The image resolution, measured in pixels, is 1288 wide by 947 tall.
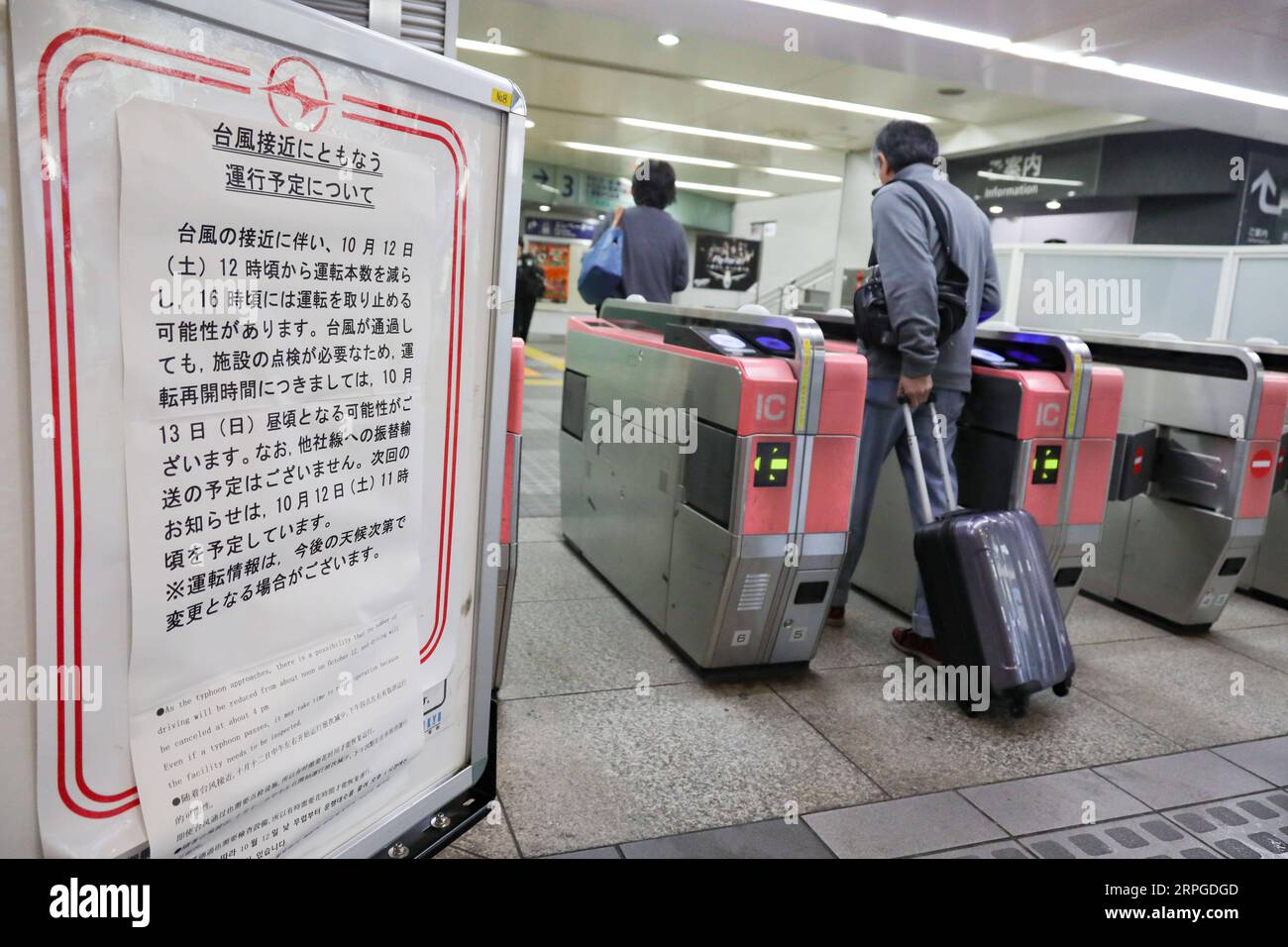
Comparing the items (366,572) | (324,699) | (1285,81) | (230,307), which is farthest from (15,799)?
(1285,81)

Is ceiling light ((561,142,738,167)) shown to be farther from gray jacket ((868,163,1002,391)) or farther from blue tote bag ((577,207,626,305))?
gray jacket ((868,163,1002,391))

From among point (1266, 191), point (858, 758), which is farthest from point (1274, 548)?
point (1266, 191)

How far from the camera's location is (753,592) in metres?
3.00

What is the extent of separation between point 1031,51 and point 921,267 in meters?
4.00

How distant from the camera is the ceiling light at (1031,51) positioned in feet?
18.3

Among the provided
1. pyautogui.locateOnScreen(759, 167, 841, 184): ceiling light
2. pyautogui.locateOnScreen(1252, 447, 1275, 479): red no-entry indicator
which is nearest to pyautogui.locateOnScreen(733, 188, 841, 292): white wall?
pyautogui.locateOnScreen(759, 167, 841, 184): ceiling light

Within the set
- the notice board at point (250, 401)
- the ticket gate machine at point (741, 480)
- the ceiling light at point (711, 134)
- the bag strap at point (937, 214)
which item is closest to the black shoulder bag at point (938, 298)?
the bag strap at point (937, 214)

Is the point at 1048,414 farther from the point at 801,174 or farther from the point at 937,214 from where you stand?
the point at 801,174

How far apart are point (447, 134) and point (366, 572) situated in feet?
2.34

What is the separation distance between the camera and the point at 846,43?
6176mm

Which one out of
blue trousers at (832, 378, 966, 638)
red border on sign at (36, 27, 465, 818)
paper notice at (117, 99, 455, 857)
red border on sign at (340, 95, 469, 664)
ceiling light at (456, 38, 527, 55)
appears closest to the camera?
red border on sign at (36, 27, 465, 818)

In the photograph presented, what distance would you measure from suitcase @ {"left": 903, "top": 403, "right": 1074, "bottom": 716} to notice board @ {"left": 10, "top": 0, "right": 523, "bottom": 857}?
5.66ft

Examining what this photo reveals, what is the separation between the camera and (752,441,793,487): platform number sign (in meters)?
2.88

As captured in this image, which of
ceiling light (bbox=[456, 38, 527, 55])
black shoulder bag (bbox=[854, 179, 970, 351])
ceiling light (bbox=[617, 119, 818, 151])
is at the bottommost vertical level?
black shoulder bag (bbox=[854, 179, 970, 351])
